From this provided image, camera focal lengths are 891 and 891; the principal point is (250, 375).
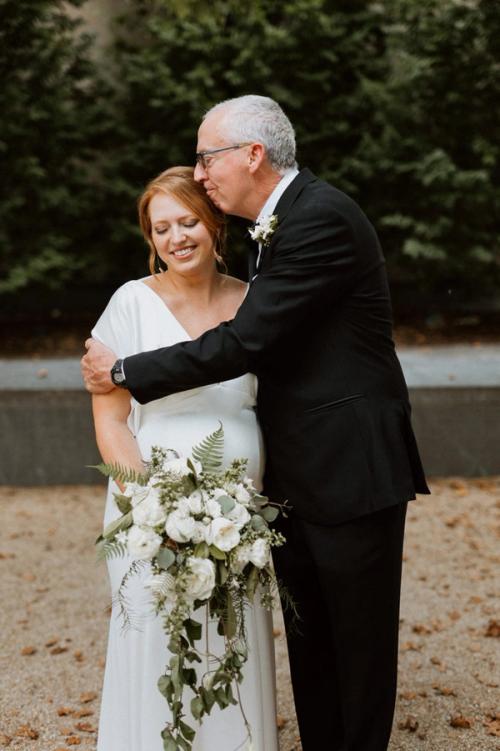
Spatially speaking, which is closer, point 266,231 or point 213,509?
point 213,509

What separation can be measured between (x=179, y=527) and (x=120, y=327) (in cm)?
89

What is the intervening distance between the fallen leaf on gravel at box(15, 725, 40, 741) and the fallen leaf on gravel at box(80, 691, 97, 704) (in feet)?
1.02

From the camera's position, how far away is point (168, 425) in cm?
294

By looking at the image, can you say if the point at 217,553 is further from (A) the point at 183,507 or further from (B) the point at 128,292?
(B) the point at 128,292

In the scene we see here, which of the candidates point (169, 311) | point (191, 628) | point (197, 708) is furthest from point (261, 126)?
point (197, 708)

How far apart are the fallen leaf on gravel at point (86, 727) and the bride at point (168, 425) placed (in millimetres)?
825

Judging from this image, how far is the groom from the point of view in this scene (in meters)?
2.79

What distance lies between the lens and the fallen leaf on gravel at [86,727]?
3799 millimetres

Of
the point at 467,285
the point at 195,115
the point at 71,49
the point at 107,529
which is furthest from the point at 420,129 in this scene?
the point at 107,529

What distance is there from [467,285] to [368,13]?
137 inches

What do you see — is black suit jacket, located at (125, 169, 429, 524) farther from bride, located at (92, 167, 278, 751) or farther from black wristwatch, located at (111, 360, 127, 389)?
bride, located at (92, 167, 278, 751)

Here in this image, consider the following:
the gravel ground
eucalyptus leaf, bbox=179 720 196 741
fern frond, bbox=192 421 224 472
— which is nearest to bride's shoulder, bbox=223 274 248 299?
fern frond, bbox=192 421 224 472

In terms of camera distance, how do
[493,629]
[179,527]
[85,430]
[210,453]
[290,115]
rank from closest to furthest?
[179,527] → [210,453] → [493,629] → [85,430] → [290,115]

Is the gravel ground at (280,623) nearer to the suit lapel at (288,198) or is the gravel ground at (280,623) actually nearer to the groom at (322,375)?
the groom at (322,375)
